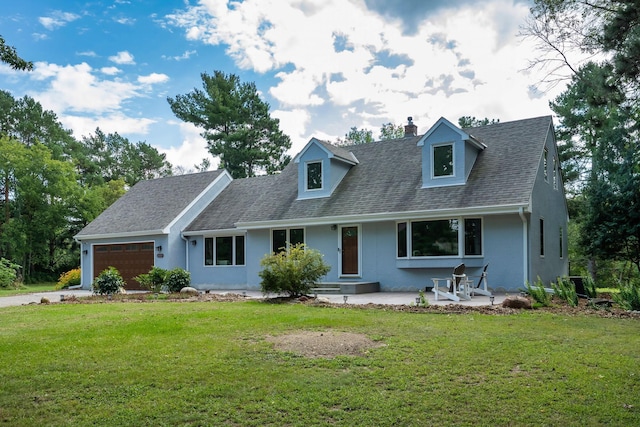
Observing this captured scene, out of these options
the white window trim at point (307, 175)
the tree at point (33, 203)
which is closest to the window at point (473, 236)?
the white window trim at point (307, 175)

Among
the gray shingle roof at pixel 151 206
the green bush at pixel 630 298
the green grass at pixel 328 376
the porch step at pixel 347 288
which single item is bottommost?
the porch step at pixel 347 288

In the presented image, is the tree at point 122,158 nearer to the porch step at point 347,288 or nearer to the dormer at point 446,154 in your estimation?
the porch step at point 347,288

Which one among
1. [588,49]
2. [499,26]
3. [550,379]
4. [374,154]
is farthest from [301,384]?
[374,154]

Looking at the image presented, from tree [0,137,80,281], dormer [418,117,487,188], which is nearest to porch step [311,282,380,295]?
dormer [418,117,487,188]

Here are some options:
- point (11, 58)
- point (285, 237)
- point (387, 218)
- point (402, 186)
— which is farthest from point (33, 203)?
point (11, 58)

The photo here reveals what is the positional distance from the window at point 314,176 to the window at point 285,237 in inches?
72.6

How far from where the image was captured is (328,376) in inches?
218

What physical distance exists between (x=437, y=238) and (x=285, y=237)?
5836 mm

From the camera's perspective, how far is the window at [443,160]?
1666 cm

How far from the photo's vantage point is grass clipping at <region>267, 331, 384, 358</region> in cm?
660

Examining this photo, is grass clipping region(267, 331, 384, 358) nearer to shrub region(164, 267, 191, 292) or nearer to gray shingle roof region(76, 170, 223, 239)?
shrub region(164, 267, 191, 292)

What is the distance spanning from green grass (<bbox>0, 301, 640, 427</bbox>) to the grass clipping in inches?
9.1

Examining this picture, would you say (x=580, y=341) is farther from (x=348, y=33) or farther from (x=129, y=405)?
(x=348, y=33)

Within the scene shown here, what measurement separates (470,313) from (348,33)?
12.6 m
